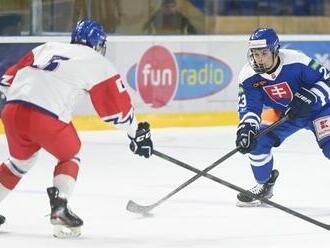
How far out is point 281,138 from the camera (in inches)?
164

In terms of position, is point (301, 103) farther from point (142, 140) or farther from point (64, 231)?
point (64, 231)

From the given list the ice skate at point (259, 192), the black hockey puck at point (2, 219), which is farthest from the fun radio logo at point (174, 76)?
the black hockey puck at point (2, 219)

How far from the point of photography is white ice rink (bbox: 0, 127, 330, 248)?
348cm

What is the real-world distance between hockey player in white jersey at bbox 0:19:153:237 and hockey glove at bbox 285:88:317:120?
80 cm

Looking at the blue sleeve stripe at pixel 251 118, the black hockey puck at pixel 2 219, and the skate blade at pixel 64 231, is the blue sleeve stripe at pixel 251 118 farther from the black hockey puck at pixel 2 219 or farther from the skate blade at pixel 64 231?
the black hockey puck at pixel 2 219

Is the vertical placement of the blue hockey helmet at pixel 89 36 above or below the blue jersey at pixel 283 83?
above

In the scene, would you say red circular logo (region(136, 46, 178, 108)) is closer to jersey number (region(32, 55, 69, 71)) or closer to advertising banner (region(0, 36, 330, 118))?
advertising banner (region(0, 36, 330, 118))

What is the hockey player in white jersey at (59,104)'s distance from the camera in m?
3.32

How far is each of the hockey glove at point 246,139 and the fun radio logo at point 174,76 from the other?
2822mm

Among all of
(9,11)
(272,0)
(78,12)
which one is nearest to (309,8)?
(272,0)

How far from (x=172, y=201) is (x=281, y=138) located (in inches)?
22.2

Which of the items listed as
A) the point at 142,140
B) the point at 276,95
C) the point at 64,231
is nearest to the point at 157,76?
the point at 276,95

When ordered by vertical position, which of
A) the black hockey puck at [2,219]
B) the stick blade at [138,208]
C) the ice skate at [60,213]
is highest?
the ice skate at [60,213]

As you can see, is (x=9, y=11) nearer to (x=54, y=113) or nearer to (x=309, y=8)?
(x=309, y=8)
